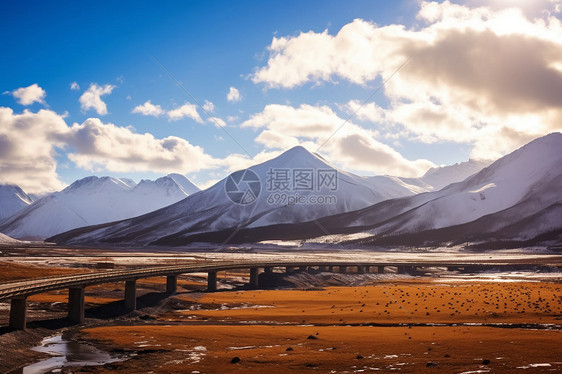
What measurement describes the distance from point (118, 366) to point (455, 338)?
1038 inches

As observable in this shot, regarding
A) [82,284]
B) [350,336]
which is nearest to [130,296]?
[82,284]

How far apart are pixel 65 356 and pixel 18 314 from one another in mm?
10576

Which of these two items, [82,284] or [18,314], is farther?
[82,284]

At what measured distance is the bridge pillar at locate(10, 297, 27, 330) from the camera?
47.9m

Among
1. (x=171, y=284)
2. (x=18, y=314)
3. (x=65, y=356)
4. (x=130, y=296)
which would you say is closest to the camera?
(x=65, y=356)

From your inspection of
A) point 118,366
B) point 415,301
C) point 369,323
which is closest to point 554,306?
point 415,301

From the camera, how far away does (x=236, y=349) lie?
135ft

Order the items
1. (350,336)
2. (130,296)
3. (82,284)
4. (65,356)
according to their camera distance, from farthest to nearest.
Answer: (130,296) < (82,284) < (350,336) < (65,356)

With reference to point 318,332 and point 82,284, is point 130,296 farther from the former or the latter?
point 318,332

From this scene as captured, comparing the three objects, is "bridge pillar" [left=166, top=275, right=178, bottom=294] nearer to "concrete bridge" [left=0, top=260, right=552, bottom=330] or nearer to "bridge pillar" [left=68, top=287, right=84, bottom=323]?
"concrete bridge" [left=0, top=260, right=552, bottom=330]

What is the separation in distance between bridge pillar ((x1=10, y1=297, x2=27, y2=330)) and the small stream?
2676mm

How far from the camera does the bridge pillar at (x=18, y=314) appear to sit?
1887 inches

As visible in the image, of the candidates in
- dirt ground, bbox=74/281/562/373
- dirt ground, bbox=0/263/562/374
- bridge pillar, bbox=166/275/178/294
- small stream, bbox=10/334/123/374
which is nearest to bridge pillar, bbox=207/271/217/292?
bridge pillar, bbox=166/275/178/294

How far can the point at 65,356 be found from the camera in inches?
1599
